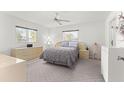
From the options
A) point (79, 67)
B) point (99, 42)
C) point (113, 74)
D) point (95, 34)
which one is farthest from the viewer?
point (79, 67)

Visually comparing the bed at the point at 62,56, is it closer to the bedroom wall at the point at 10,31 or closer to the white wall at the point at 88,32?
the white wall at the point at 88,32

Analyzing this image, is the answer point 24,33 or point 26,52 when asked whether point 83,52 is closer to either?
point 24,33

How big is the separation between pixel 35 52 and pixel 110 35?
2044 mm

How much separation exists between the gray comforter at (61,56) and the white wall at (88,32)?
508mm

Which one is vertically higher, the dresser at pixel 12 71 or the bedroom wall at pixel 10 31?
the bedroom wall at pixel 10 31

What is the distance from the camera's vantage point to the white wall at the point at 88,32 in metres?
1.73

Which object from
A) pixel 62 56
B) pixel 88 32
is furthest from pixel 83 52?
pixel 62 56

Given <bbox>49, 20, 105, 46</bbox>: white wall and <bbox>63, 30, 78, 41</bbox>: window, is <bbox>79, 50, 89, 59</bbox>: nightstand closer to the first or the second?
<bbox>49, 20, 105, 46</bbox>: white wall

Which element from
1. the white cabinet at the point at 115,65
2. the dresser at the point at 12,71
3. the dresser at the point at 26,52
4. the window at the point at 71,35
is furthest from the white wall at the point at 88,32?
the dresser at the point at 12,71

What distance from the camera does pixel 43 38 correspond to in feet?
6.46

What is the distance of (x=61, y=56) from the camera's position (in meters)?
2.54

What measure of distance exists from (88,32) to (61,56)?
112 centimetres
